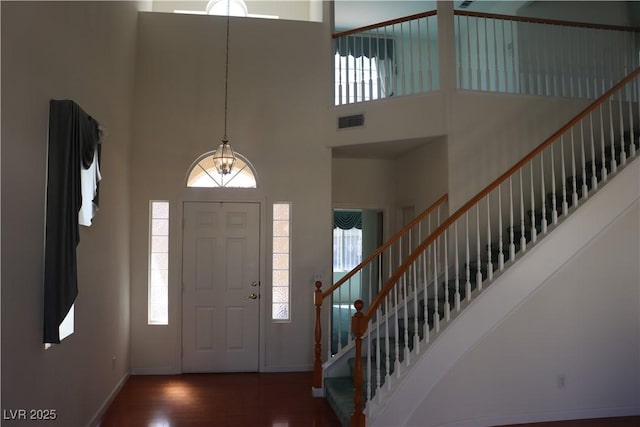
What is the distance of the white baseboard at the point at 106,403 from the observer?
146 inches

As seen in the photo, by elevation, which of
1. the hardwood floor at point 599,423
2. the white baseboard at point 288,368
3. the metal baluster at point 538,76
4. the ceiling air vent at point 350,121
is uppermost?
the metal baluster at point 538,76

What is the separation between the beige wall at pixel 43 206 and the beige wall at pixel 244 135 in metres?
0.35

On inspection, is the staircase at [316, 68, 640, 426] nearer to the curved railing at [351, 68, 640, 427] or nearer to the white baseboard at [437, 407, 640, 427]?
the curved railing at [351, 68, 640, 427]

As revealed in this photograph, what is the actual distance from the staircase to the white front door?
1317 mm

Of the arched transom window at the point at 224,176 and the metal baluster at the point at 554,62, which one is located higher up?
the metal baluster at the point at 554,62

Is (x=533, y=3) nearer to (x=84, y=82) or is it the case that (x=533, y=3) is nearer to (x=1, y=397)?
(x=84, y=82)

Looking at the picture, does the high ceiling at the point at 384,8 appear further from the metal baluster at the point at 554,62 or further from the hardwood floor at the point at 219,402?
the hardwood floor at the point at 219,402

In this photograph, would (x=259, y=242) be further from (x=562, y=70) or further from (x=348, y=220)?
(x=348, y=220)

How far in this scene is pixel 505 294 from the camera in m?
3.65

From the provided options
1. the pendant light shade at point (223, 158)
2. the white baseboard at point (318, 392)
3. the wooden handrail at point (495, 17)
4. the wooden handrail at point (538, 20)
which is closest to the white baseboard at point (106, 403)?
the white baseboard at point (318, 392)

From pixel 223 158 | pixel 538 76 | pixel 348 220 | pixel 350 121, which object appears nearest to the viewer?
pixel 223 158

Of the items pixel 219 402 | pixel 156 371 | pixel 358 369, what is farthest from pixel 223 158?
pixel 156 371

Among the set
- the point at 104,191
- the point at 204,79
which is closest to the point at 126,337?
the point at 104,191

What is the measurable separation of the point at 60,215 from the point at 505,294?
11.1 feet
